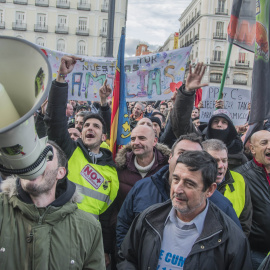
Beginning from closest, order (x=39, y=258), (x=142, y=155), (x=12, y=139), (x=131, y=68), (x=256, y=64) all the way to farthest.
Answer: (x=12, y=139) < (x=39, y=258) < (x=142, y=155) < (x=256, y=64) < (x=131, y=68)

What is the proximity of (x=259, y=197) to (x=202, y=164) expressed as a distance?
1.13 metres

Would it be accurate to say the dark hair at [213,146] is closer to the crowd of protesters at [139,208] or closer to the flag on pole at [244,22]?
the crowd of protesters at [139,208]

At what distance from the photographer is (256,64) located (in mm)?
3404

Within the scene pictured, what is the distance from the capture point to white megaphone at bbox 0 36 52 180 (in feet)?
3.99

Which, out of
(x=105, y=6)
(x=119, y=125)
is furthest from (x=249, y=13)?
(x=105, y=6)

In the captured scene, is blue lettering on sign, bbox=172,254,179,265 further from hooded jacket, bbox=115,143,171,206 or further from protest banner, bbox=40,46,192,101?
protest banner, bbox=40,46,192,101

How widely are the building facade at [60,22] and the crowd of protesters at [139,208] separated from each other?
38.1 m

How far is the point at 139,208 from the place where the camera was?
243 centimetres

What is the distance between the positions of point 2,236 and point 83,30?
133 ft

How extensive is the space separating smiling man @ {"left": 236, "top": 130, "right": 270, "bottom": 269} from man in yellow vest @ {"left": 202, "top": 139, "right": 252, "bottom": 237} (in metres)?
0.17

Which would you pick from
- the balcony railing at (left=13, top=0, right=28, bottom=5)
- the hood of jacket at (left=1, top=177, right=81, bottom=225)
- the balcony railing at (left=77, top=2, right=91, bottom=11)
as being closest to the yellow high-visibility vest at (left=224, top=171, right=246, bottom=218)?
the hood of jacket at (left=1, top=177, right=81, bottom=225)

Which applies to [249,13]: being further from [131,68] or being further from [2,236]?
[2,236]

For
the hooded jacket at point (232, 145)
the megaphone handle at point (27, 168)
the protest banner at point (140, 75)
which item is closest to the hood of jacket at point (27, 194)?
the megaphone handle at point (27, 168)

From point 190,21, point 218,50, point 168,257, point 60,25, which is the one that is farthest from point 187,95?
point 190,21
